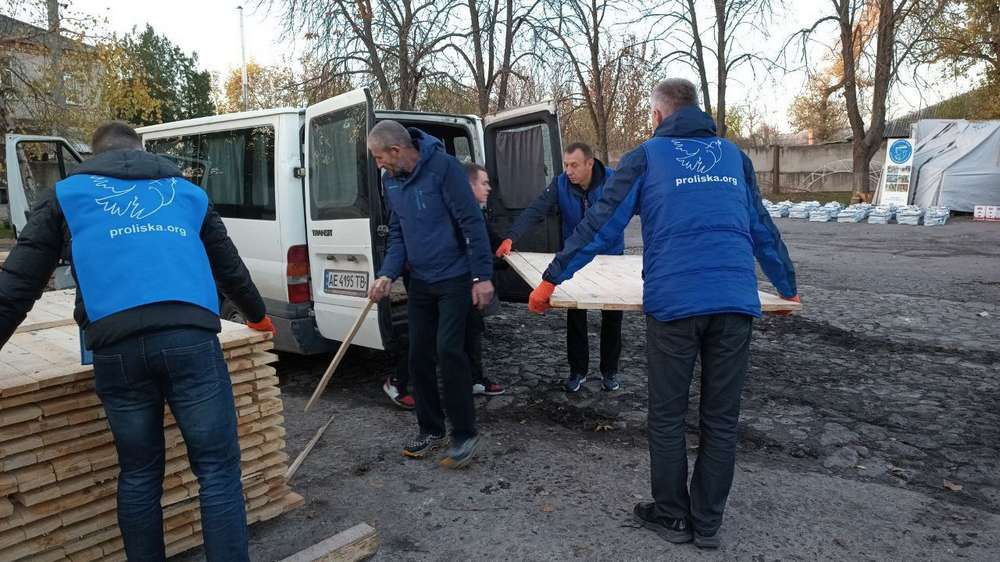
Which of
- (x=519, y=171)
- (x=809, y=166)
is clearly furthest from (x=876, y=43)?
(x=519, y=171)

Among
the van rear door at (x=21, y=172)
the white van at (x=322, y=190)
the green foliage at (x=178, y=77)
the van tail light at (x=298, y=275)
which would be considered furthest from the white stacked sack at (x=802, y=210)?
the green foliage at (x=178, y=77)

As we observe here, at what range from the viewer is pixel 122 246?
2.24 metres

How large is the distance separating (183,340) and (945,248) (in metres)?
13.9

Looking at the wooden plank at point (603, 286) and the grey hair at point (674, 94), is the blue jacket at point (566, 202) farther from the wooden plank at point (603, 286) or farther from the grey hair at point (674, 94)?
the grey hair at point (674, 94)

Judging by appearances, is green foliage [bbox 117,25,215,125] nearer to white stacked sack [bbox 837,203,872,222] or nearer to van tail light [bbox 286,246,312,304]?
white stacked sack [bbox 837,203,872,222]

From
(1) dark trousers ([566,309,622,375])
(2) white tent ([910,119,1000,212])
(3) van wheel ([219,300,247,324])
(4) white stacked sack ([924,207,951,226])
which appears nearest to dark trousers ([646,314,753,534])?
(1) dark trousers ([566,309,622,375])

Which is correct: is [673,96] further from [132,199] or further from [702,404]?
[132,199]

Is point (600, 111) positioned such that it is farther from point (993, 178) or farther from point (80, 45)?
point (80, 45)

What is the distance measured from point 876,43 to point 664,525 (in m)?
21.5

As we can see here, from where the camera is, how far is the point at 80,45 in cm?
1456

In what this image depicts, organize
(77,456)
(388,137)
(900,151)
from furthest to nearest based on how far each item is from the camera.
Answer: (900,151) < (388,137) < (77,456)

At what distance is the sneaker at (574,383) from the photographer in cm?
495

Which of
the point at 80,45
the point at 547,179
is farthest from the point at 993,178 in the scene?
the point at 80,45

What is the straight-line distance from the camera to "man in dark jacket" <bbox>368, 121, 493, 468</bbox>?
12.1 ft
